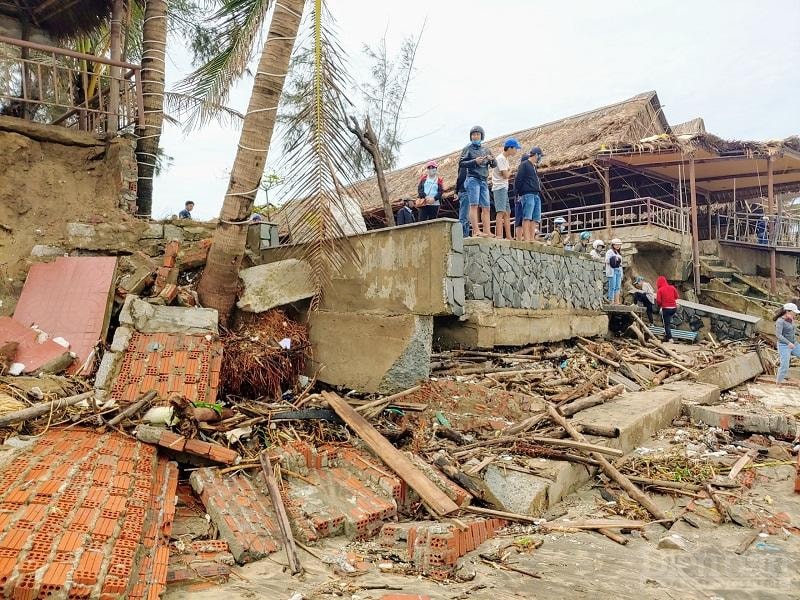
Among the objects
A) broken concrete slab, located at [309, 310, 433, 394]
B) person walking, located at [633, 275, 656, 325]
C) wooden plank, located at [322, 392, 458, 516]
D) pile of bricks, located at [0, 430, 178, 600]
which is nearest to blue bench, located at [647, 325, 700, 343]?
person walking, located at [633, 275, 656, 325]

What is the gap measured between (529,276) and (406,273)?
8.26 ft

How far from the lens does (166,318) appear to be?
6234mm

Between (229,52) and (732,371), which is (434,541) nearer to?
(229,52)

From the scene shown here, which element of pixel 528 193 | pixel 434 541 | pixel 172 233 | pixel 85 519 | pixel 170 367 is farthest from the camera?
pixel 528 193

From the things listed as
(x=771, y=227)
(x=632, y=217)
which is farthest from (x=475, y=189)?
(x=771, y=227)

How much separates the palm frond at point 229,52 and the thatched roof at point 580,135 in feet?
22.4

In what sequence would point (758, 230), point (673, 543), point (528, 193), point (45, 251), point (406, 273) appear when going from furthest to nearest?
1. point (758, 230)
2. point (528, 193)
3. point (45, 251)
4. point (406, 273)
5. point (673, 543)

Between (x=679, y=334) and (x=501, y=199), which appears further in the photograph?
(x=679, y=334)

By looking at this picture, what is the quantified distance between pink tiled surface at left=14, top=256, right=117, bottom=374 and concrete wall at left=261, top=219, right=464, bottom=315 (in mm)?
2817

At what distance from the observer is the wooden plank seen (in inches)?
171

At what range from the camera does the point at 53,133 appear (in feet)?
26.9

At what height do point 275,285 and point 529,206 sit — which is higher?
point 529,206

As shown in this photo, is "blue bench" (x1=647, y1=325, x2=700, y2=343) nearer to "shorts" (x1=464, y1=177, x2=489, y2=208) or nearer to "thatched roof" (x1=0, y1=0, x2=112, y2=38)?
"shorts" (x1=464, y1=177, x2=489, y2=208)

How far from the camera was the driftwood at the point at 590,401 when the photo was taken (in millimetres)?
6422
